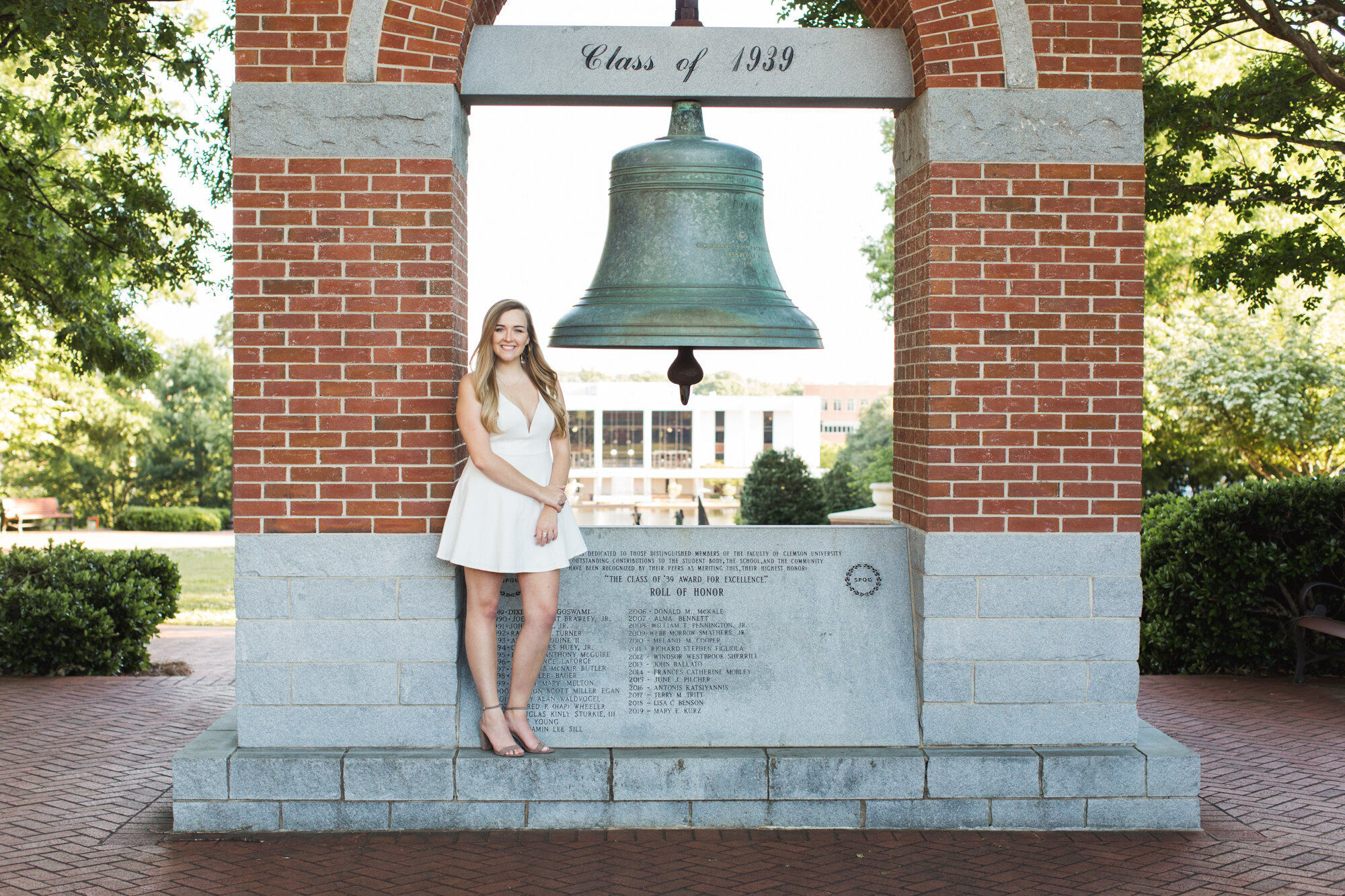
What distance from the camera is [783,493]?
45.0 ft

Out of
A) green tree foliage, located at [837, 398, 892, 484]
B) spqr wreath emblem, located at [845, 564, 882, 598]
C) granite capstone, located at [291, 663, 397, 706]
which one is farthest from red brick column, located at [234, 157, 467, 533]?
green tree foliage, located at [837, 398, 892, 484]

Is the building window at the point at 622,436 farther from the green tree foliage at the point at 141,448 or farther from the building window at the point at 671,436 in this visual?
the green tree foliage at the point at 141,448

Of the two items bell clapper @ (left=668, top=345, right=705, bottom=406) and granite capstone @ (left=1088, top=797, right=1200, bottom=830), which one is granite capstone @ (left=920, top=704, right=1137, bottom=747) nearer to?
granite capstone @ (left=1088, top=797, right=1200, bottom=830)

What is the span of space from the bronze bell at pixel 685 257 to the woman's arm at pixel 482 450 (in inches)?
16.3

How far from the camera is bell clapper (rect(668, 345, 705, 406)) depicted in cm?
505

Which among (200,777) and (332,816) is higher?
(200,777)

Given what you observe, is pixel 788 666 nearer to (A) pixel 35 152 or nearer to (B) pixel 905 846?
(B) pixel 905 846

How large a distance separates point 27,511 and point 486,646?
30476mm

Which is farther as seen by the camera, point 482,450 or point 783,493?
point 783,493

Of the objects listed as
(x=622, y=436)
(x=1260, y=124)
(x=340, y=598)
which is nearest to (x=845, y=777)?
(x=340, y=598)

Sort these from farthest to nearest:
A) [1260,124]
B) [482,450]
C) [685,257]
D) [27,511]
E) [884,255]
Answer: [27,511]
[884,255]
[1260,124]
[685,257]
[482,450]

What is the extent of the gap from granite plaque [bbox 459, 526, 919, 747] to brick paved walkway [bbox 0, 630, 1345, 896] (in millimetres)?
462

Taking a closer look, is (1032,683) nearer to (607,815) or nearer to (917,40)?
(607,815)

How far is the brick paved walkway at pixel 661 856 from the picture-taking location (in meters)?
4.19
